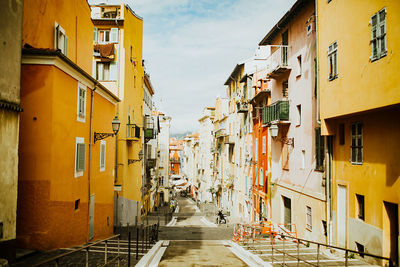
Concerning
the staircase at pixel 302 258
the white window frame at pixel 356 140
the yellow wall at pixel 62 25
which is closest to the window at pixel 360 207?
the white window frame at pixel 356 140

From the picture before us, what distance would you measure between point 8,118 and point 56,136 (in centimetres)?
367

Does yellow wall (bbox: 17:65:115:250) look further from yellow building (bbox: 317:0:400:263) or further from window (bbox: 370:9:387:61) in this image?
window (bbox: 370:9:387:61)

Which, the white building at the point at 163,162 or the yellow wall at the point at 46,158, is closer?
the yellow wall at the point at 46,158

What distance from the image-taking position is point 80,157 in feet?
48.2

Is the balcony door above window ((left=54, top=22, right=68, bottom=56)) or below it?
above

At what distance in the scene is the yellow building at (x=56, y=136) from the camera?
1164cm

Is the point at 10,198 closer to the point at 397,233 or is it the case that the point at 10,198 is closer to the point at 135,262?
the point at 135,262

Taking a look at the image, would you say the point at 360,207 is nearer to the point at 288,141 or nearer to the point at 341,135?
the point at 341,135

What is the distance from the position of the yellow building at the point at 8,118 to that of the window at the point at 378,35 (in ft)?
33.1

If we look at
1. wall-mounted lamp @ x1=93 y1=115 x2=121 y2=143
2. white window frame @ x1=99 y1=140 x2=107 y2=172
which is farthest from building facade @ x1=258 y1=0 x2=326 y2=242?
white window frame @ x1=99 y1=140 x2=107 y2=172

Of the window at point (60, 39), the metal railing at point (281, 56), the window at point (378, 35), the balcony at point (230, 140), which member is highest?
the metal railing at point (281, 56)

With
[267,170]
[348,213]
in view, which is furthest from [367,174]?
[267,170]

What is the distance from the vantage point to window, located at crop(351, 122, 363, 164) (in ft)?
41.7

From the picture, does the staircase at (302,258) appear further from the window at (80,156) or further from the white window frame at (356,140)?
the window at (80,156)
